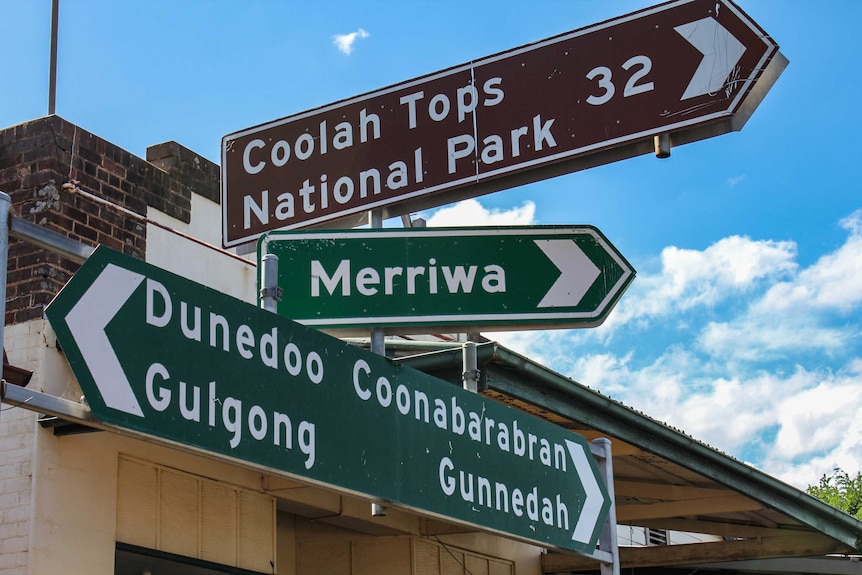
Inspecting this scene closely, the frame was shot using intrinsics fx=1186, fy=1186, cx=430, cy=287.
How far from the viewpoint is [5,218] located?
3404mm

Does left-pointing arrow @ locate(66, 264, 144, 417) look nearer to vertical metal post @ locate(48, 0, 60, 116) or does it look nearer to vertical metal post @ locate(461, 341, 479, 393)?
vertical metal post @ locate(461, 341, 479, 393)

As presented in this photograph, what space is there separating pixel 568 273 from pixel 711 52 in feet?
3.94

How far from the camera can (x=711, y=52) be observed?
5.19m

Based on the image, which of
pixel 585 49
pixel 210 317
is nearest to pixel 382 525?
pixel 585 49

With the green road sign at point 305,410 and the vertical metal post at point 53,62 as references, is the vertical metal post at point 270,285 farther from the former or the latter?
the vertical metal post at point 53,62

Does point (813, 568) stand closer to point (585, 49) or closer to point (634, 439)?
point (634, 439)

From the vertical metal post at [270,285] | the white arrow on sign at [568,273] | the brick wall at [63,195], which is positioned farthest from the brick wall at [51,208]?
the white arrow on sign at [568,273]

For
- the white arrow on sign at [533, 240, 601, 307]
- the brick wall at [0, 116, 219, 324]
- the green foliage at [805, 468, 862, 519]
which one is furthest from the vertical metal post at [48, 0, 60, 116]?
the green foliage at [805, 468, 862, 519]

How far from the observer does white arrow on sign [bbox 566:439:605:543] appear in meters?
5.74

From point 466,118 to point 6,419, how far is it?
13.4 feet

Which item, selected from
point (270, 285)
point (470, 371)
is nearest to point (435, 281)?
point (470, 371)

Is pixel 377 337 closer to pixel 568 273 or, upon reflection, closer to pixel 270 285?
pixel 270 285

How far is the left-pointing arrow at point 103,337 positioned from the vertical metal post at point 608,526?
311 cm

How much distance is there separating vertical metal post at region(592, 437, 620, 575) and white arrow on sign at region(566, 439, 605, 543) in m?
0.10
